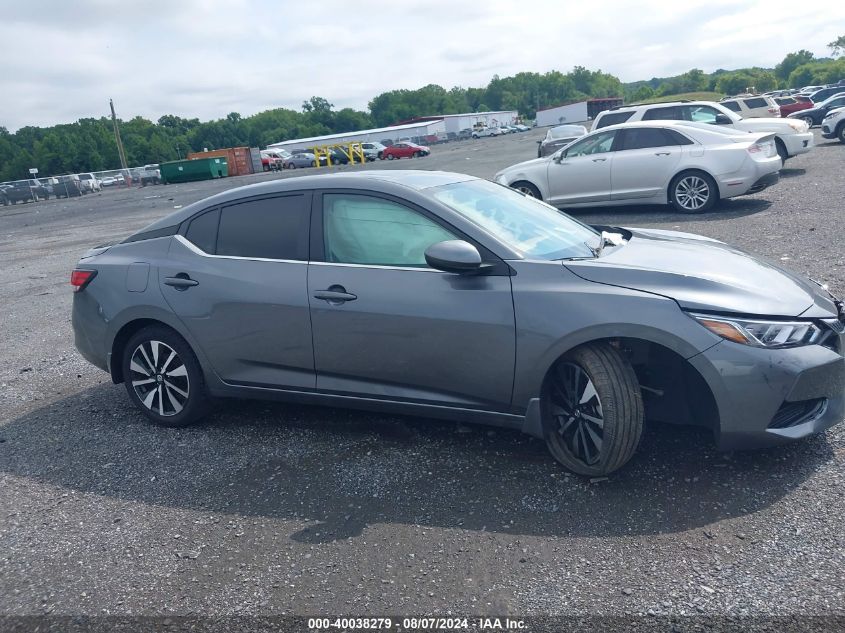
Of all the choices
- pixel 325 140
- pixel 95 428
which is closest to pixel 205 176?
pixel 325 140

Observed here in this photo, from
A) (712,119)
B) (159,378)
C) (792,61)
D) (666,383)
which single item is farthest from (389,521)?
(792,61)

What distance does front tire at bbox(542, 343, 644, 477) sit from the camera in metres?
3.68

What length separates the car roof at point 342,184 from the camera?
14.6 feet

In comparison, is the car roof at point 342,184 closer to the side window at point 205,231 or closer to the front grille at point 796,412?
the side window at point 205,231

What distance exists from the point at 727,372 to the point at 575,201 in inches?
391

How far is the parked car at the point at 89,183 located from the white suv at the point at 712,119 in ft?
156

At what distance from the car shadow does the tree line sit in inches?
4421

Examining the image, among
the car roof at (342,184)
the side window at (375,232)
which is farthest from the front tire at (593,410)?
the car roof at (342,184)

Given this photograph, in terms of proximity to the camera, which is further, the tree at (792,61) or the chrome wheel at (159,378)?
the tree at (792,61)

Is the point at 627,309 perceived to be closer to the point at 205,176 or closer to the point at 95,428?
the point at 95,428

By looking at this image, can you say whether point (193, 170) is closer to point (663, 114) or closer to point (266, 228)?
point (663, 114)

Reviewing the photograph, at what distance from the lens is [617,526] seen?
136 inches

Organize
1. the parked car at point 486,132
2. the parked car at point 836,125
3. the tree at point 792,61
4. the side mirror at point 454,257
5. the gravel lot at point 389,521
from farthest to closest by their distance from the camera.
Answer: the tree at point 792,61
the parked car at point 486,132
the parked car at point 836,125
the side mirror at point 454,257
the gravel lot at point 389,521

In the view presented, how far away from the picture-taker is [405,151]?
193ft
